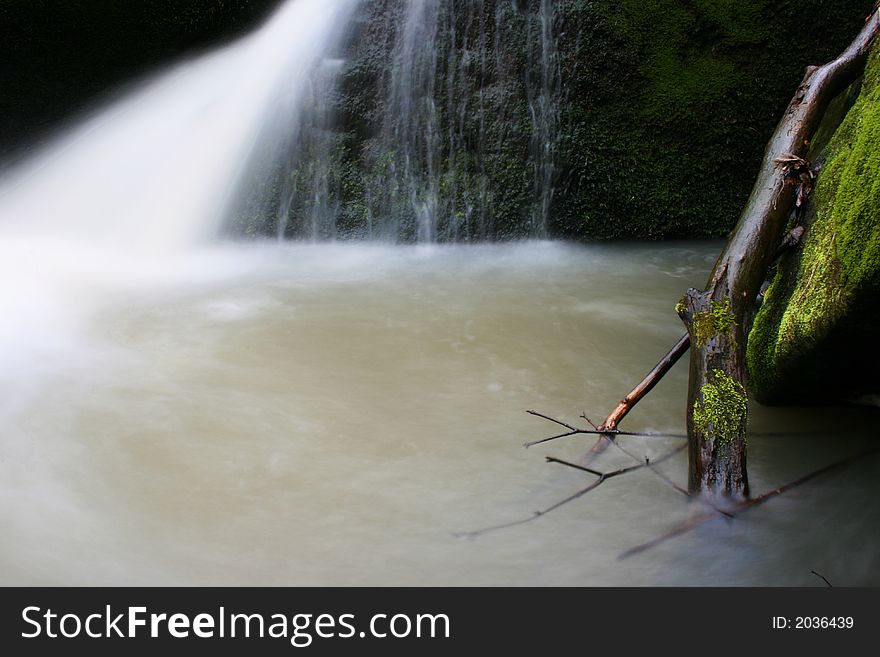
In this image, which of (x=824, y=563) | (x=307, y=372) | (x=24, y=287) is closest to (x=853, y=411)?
(x=824, y=563)

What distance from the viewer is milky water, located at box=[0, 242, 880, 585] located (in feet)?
7.86

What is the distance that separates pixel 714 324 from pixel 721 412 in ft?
1.23

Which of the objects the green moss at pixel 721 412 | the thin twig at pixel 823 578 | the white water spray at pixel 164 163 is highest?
the white water spray at pixel 164 163

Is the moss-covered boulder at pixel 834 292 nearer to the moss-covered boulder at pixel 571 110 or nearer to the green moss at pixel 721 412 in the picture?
the green moss at pixel 721 412

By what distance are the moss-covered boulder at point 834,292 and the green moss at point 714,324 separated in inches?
11.8

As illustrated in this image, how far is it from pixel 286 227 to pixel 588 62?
247cm

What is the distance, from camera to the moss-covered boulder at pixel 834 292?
2777 mm

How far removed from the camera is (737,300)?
3.03m

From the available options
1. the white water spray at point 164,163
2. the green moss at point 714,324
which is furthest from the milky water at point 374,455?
the white water spray at point 164,163

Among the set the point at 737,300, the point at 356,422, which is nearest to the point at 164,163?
the point at 356,422

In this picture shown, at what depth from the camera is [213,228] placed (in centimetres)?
640

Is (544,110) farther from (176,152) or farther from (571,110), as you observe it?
(176,152)

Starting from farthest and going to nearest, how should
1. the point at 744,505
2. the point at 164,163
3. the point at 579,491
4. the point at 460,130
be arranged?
the point at 164,163 → the point at 460,130 → the point at 579,491 → the point at 744,505
